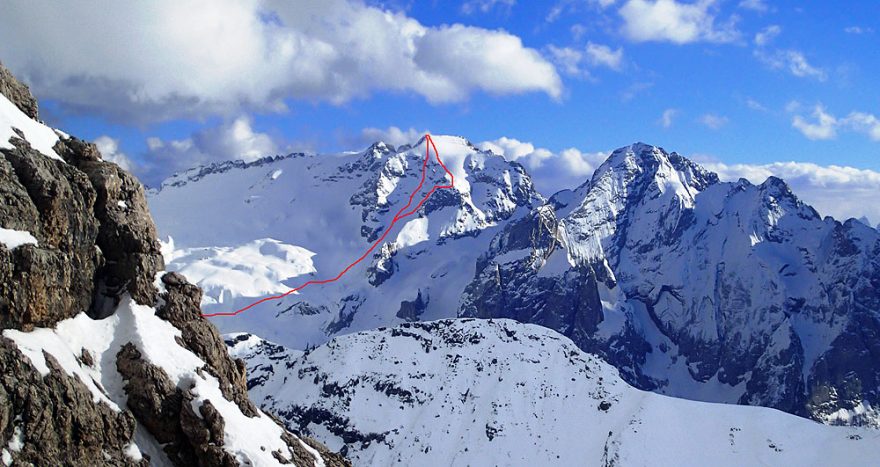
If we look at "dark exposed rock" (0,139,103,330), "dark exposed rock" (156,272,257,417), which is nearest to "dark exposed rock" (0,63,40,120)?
"dark exposed rock" (0,139,103,330)

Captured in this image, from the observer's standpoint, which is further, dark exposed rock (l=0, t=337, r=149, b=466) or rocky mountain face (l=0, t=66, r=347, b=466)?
rocky mountain face (l=0, t=66, r=347, b=466)

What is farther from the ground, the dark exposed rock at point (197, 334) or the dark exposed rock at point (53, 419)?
the dark exposed rock at point (197, 334)

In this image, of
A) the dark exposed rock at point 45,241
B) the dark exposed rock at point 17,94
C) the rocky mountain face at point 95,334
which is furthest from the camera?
the dark exposed rock at point 17,94

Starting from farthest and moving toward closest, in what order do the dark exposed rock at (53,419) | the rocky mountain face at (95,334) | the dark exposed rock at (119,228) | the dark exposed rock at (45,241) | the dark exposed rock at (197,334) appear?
the dark exposed rock at (197,334) → the dark exposed rock at (119,228) → the dark exposed rock at (45,241) → the rocky mountain face at (95,334) → the dark exposed rock at (53,419)

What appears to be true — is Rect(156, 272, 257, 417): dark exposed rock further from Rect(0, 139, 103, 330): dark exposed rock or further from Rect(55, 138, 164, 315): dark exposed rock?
Rect(0, 139, 103, 330): dark exposed rock

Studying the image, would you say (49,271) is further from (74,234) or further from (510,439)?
(510,439)

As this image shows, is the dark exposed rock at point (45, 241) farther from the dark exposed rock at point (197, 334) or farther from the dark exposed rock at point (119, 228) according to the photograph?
the dark exposed rock at point (197, 334)

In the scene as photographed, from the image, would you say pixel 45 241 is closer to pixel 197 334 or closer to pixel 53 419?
pixel 53 419

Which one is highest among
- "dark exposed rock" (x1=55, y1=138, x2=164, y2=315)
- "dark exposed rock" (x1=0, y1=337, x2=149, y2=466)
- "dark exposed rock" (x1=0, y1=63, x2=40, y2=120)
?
"dark exposed rock" (x1=0, y1=63, x2=40, y2=120)

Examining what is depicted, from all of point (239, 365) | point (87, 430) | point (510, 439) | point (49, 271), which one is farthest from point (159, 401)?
point (510, 439)

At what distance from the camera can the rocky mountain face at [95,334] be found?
4747 centimetres

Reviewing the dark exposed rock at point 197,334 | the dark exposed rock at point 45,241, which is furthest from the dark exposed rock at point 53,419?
the dark exposed rock at point 197,334

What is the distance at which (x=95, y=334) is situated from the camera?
5559 cm

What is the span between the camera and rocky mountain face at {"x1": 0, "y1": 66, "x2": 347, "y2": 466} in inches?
1869
